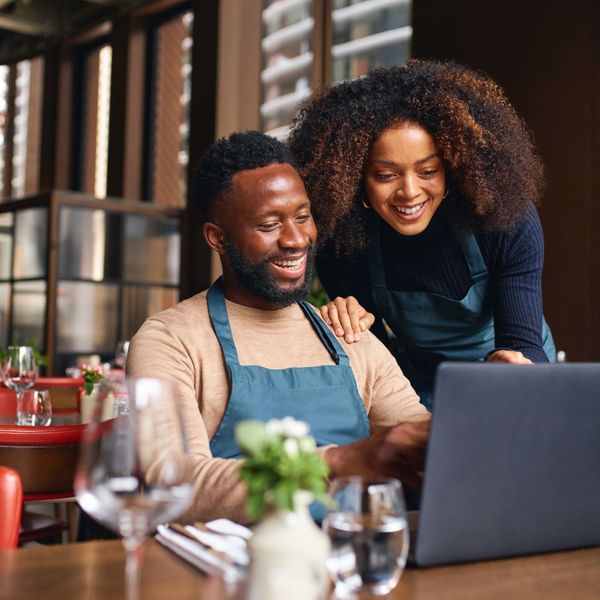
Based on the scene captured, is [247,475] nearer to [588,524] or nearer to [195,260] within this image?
[588,524]

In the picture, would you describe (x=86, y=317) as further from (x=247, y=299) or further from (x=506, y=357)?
(x=506, y=357)

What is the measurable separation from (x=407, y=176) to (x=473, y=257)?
26cm

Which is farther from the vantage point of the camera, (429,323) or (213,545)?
(429,323)

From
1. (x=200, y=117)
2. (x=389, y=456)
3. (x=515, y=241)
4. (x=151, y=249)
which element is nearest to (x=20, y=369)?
(x=515, y=241)

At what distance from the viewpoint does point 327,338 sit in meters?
1.73

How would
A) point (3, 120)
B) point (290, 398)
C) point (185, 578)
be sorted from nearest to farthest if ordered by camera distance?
point (185, 578)
point (290, 398)
point (3, 120)

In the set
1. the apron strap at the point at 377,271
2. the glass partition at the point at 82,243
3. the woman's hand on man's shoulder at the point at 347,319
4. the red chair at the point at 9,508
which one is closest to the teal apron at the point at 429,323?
the apron strap at the point at 377,271

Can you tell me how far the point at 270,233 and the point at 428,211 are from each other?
1.29 ft

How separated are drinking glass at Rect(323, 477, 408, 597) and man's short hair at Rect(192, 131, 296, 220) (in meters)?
0.97

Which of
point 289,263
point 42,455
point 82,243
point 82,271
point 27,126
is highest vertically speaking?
point 27,126

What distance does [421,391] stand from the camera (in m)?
2.03

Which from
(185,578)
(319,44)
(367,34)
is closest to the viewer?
(185,578)

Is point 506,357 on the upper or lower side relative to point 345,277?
lower

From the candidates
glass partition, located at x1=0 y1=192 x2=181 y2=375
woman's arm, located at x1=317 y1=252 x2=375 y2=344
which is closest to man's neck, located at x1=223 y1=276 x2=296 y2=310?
woman's arm, located at x1=317 y1=252 x2=375 y2=344
